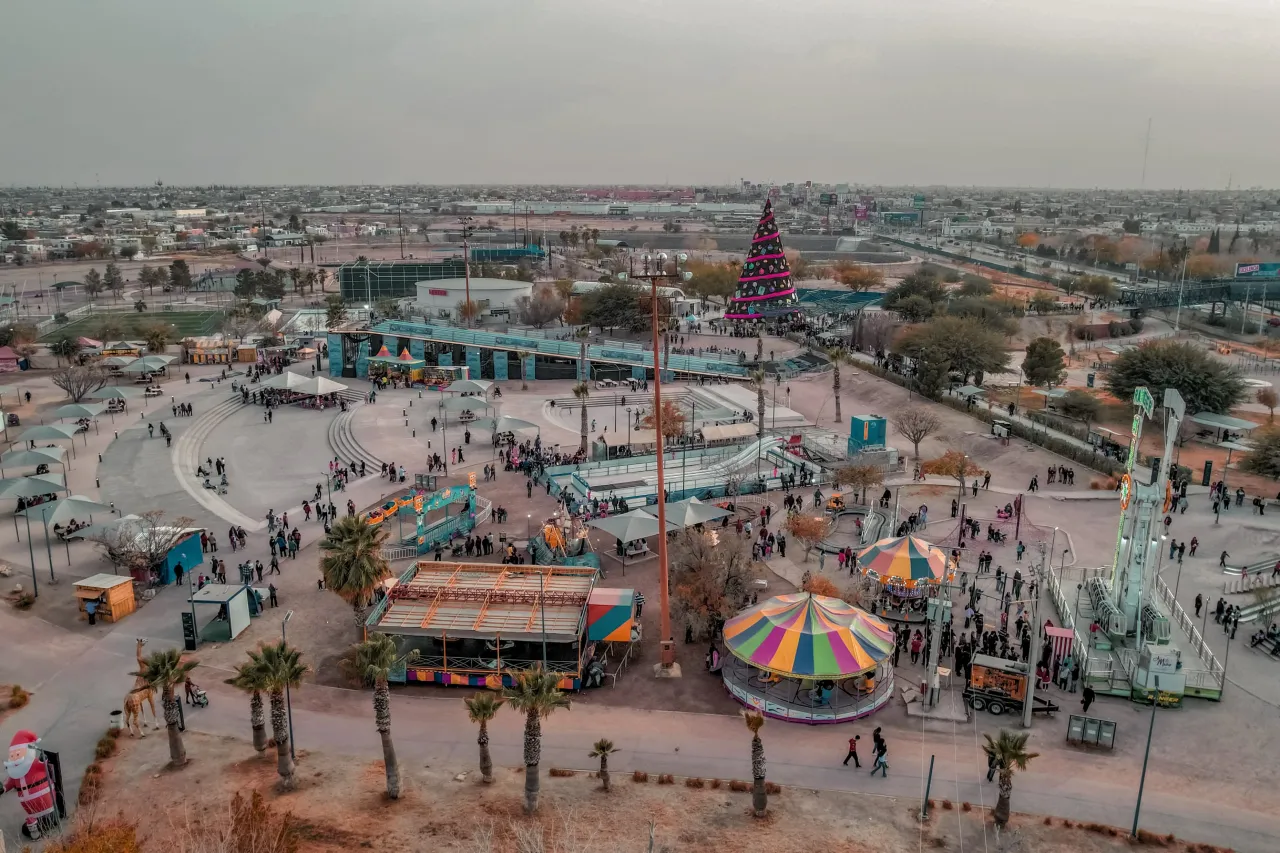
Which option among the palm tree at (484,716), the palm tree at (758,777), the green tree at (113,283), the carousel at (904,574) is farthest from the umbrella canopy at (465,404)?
the green tree at (113,283)

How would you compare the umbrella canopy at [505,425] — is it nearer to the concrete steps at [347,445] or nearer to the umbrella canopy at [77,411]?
the concrete steps at [347,445]

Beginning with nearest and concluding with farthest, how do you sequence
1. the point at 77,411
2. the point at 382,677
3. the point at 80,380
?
the point at 382,677 < the point at 77,411 < the point at 80,380

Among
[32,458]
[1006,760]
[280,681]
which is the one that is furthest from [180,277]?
[1006,760]

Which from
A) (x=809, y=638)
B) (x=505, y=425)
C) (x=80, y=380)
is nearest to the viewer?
(x=809, y=638)

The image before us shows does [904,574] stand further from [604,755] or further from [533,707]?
[533,707]

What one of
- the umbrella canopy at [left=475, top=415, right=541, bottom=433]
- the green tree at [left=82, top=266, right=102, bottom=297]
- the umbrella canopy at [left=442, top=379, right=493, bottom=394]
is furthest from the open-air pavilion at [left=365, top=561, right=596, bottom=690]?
the green tree at [left=82, top=266, right=102, bottom=297]

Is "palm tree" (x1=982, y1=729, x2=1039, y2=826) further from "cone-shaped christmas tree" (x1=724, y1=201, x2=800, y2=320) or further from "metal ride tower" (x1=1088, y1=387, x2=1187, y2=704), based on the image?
"cone-shaped christmas tree" (x1=724, y1=201, x2=800, y2=320)

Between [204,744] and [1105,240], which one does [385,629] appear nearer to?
[204,744]
